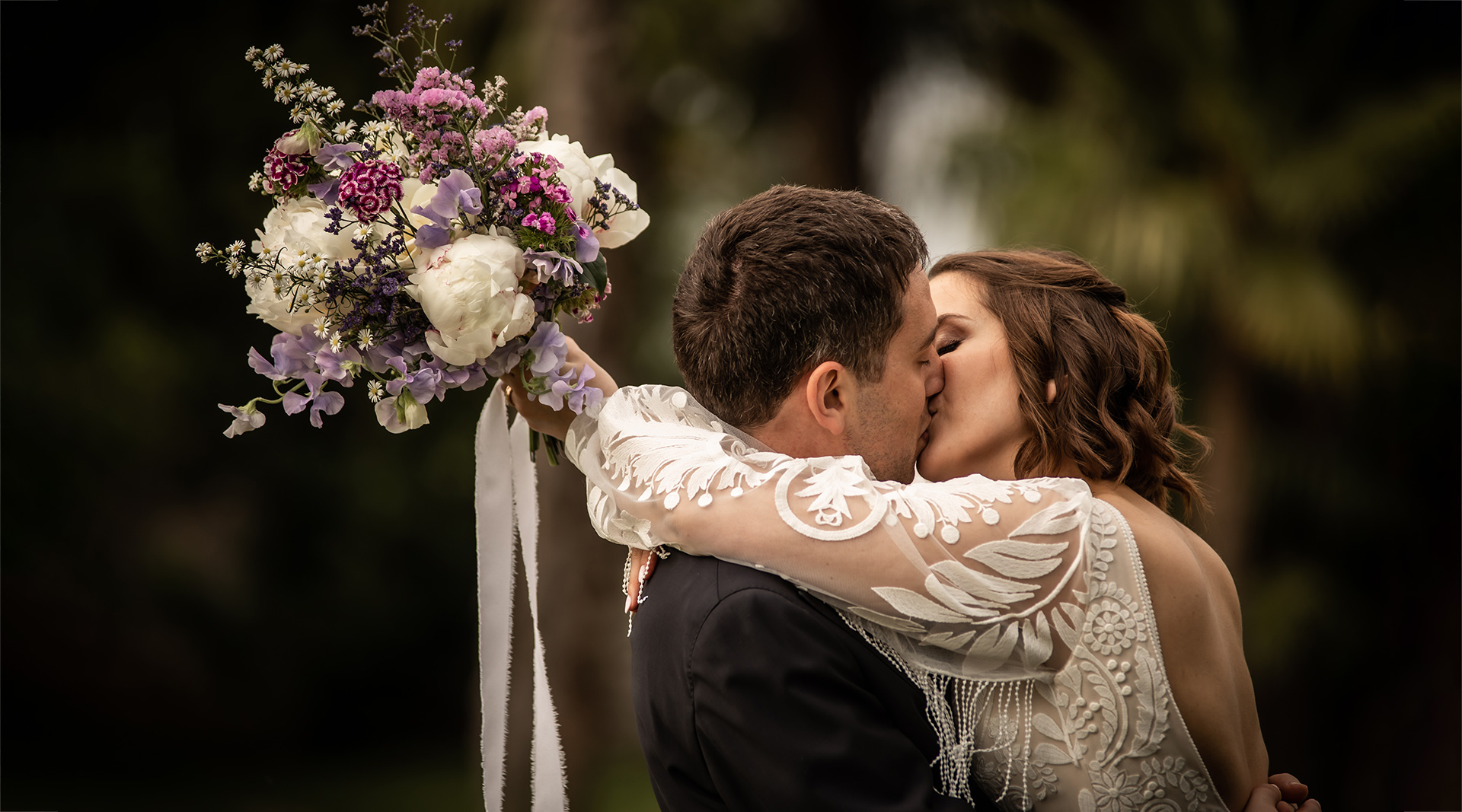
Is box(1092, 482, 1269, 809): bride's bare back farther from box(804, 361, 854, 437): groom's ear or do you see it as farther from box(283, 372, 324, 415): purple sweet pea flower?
box(283, 372, 324, 415): purple sweet pea flower

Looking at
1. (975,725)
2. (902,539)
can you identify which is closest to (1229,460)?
(975,725)

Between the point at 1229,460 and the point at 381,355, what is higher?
the point at 381,355

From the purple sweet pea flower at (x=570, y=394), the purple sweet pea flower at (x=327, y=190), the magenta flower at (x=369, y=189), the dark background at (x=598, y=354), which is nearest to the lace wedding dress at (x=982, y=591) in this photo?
the purple sweet pea flower at (x=570, y=394)

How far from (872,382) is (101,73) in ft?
30.4

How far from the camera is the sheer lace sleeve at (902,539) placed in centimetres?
190

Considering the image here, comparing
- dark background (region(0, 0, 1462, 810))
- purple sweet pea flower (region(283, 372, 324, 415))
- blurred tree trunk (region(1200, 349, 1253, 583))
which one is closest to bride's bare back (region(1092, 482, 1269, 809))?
purple sweet pea flower (region(283, 372, 324, 415))

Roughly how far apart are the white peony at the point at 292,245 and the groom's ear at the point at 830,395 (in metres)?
1.00

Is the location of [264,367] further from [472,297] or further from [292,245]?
[472,297]

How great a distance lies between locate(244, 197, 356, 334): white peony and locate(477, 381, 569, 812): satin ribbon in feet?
2.01

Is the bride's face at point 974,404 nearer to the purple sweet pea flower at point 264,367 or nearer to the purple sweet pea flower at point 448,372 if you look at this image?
the purple sweet pea flower at point 448,372

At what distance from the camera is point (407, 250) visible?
209 centimetres

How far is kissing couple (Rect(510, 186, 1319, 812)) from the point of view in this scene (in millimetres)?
1896

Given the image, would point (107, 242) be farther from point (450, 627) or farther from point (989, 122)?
point (989, 122)

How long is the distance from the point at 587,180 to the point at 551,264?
267mm
